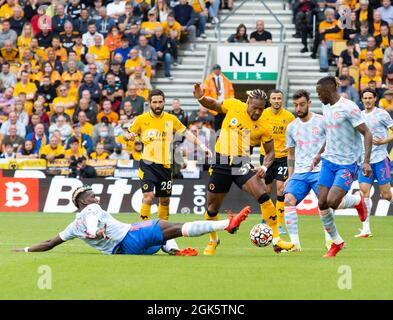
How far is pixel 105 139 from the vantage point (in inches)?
1173

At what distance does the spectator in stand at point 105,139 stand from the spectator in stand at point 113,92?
1.68 metres

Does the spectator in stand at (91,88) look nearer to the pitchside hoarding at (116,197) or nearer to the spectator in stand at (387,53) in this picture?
the pitchside hoarding at (116,197)

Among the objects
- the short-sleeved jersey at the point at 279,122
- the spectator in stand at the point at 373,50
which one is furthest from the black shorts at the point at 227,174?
the spectator in stand at the point at 373,50

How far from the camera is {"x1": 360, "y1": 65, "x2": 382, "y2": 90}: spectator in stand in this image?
2997cm

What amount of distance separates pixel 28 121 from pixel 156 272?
1859 centimetres

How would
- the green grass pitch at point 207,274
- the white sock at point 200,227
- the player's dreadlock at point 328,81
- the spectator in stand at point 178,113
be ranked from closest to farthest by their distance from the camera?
the green grass pitch at point 207,274 < the white sock at point 200,227 < the player's dreadlock at point 328,81 < the spectator in stand at point 178,113

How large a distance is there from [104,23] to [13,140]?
5.81m

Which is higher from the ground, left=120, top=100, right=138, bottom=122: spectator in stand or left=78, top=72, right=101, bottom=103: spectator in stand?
left=78, top=72, right=101, bottom=103: spectator in stand

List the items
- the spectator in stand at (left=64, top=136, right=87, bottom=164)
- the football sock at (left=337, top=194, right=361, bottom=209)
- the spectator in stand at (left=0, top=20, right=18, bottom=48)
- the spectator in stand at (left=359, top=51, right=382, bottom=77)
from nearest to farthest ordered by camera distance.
Result: the football sock at (left=337, top=194, right=361, bottom=209), the spectator in stand at (left=64, top=136, right=87, bottom=164), the spectator in stand at (left=359, top=51, right=382, bottom=77), the spectator in stand at (left=0, top=20, right=18, bottom=48)

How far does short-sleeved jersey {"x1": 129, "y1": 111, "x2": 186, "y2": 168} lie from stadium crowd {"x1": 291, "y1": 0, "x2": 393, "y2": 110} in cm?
1056

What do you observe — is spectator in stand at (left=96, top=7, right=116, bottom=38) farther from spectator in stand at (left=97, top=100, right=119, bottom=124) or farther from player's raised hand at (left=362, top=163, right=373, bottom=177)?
player's raised hand at (left=362, top=163, right=373, bottom=177)

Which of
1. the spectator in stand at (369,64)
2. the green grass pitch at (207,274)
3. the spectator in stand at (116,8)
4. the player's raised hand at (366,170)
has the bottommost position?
the green grass pitch at (207,274)

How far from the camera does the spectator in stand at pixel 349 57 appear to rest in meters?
31.1

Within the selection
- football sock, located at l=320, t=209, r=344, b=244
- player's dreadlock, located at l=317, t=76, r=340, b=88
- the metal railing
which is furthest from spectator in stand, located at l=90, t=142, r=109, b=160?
player's dreadlock, located at l=317, t=76, r=340, b=88
